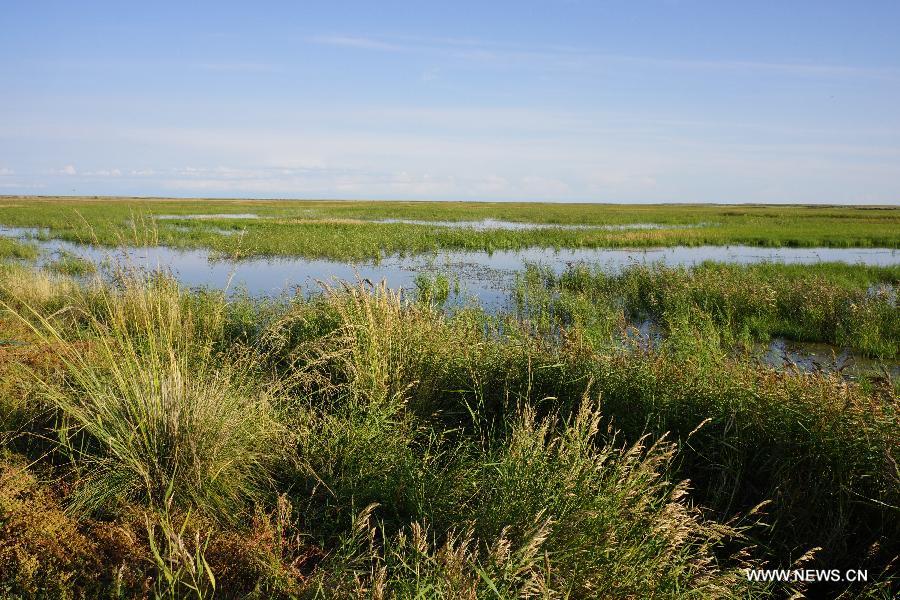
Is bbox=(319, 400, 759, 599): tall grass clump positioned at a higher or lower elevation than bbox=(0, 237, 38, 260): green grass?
lower

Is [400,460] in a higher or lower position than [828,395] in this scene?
lower

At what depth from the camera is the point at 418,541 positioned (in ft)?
7.02

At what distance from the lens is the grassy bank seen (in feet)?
8.69

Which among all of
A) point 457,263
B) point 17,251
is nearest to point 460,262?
point 457,263

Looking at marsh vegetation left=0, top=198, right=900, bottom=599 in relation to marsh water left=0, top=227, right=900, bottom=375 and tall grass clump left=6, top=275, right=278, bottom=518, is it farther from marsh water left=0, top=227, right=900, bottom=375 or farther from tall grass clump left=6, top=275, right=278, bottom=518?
marsh water left=0, top=227, right=900, bottom=375

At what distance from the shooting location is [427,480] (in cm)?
370

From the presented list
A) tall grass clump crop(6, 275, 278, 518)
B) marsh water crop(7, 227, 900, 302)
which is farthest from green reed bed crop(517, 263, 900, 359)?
tall grass clump crop(6, 275, 278, 518)

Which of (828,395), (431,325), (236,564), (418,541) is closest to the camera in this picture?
(418,541)

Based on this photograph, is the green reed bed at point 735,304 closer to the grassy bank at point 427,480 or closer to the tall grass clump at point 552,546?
the grassy bank at point 427,480

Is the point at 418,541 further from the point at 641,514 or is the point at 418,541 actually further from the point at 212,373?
the point at 212,373

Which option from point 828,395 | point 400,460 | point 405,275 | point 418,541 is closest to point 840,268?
point 405,275

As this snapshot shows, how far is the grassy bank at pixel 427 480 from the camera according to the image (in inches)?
104

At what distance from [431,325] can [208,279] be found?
1372 cm

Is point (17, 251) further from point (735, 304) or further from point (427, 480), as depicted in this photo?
point (735, 304)
